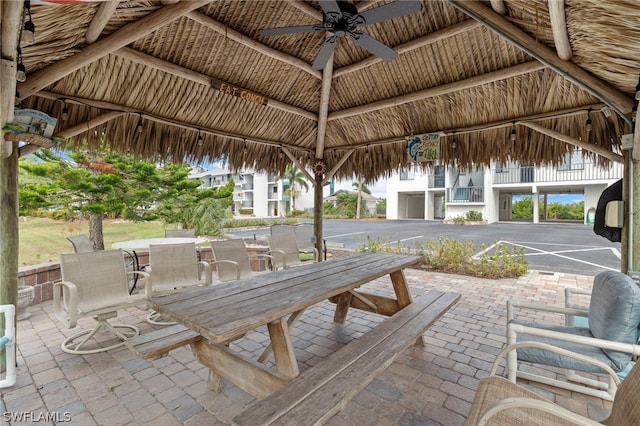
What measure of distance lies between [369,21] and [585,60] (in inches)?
75.2

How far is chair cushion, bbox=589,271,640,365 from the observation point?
6.28 feet

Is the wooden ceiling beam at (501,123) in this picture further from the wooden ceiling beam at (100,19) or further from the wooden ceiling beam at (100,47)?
the wooden ceiling beam at (100,19)

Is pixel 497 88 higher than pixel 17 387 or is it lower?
higher

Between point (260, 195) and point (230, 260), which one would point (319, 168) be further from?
point (260, 195)

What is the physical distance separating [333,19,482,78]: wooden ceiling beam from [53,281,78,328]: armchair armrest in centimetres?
444

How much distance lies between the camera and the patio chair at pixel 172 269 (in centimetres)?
366

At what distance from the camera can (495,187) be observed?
19609 millimetres

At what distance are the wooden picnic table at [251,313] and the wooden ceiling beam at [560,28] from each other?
7.79 ft

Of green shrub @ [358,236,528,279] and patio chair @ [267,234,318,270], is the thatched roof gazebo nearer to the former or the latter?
patio chair @ [267,234,318,270]

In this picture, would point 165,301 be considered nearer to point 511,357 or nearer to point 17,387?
point 17,387

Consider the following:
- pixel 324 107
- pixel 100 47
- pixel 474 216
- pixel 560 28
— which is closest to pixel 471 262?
pixel 324 107

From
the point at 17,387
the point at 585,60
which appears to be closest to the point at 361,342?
the point at 17,387

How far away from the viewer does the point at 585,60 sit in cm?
261

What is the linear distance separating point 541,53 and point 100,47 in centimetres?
393
